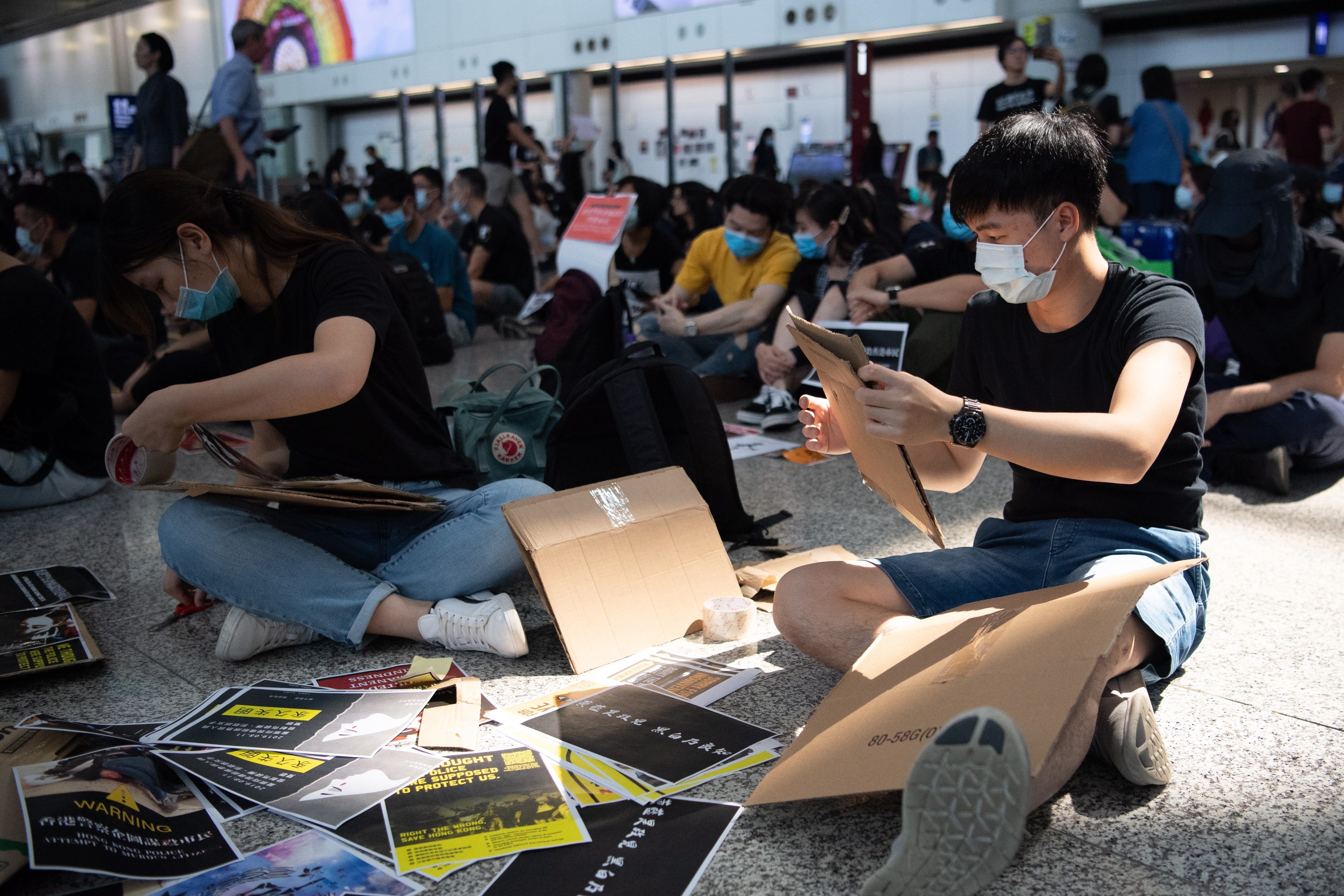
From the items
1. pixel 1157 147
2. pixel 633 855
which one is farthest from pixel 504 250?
pixel 633 855

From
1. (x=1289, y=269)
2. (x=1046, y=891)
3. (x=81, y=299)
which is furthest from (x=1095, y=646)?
(x=81, y=299)

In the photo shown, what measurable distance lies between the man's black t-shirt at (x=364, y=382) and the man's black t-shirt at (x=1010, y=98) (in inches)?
197

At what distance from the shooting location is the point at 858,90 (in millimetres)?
11203

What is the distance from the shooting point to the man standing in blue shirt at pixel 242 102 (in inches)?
213

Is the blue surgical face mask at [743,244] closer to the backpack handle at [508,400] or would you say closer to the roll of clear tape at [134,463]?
the backpack handle at [508,400]

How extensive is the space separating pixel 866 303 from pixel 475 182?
468cm

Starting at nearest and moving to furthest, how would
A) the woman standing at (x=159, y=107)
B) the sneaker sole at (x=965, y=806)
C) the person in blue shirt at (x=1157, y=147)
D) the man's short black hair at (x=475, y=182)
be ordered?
the sneaker sole at (x=965, y=806) < the woman standing at (x=159, y=107) < the person in blue shirt at (x=1157, y=147) < the man's short black hair at (x=475, y=182)

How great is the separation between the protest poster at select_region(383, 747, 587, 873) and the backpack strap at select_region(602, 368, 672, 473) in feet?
2.95

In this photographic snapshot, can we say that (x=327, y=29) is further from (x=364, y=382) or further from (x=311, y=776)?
(x=311, y=776)

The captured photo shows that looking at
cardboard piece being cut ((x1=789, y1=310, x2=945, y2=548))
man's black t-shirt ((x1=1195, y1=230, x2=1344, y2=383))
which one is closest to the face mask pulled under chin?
cardboard piece being cut ((x1=789, y1=310, x2=945, y2=548))

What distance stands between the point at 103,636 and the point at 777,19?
13072 mm

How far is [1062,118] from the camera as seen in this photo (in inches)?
57.3

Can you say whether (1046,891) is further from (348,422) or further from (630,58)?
(630,58)

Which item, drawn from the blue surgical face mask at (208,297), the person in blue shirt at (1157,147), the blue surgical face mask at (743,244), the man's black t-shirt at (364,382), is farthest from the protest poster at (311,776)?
the person in blue shirt at (1157,147)
